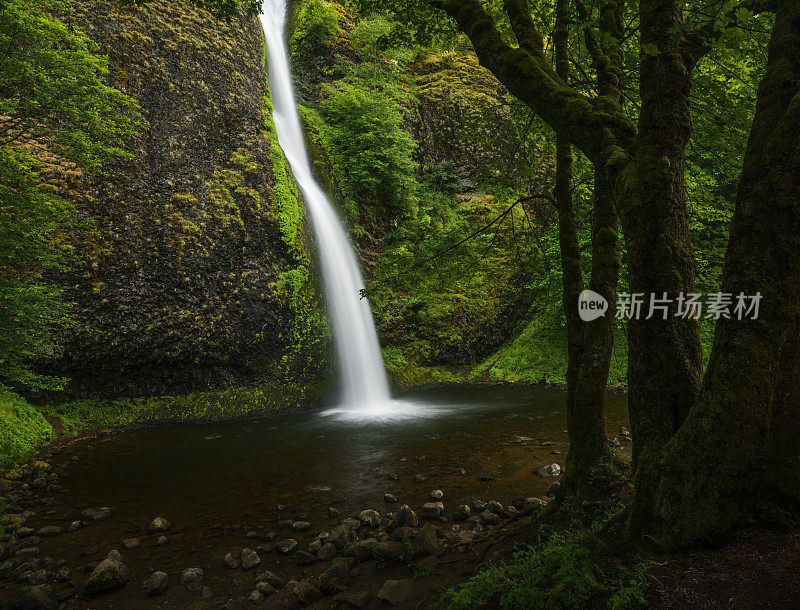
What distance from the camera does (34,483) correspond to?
7.43m

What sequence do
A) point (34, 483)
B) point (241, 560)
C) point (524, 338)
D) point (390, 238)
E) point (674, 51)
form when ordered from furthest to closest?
point (390, 238) < point (524, 338) < point (34, 483) < point (241, 560) < point (674, 51)

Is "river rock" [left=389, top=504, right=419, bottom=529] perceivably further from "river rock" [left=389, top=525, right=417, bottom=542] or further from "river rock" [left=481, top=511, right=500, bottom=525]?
"river rock" [left=481, top=511, right=500, bottom=525]

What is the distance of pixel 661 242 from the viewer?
266 centimetres

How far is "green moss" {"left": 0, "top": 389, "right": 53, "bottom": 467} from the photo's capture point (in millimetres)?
8516

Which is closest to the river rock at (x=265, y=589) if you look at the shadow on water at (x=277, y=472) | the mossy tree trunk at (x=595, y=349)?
the shadow on water at (x=277, y=472)

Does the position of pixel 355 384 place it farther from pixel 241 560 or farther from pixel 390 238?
pixel 241 560

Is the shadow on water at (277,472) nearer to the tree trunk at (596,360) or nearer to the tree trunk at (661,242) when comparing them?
the tree trunk at (596,360)

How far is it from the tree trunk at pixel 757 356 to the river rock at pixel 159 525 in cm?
615

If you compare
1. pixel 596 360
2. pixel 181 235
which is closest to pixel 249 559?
pixel 596 360

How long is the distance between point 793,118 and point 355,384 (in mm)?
14544

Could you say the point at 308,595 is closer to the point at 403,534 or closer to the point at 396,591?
the point at 396,591

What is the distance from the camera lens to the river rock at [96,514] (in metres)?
6.13

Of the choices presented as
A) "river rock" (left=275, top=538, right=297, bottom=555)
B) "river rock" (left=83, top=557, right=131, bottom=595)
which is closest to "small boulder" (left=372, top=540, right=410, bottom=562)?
"river rock" (left=275, top=538, right=297, bottom=555)

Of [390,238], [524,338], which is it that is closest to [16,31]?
[390,238]
